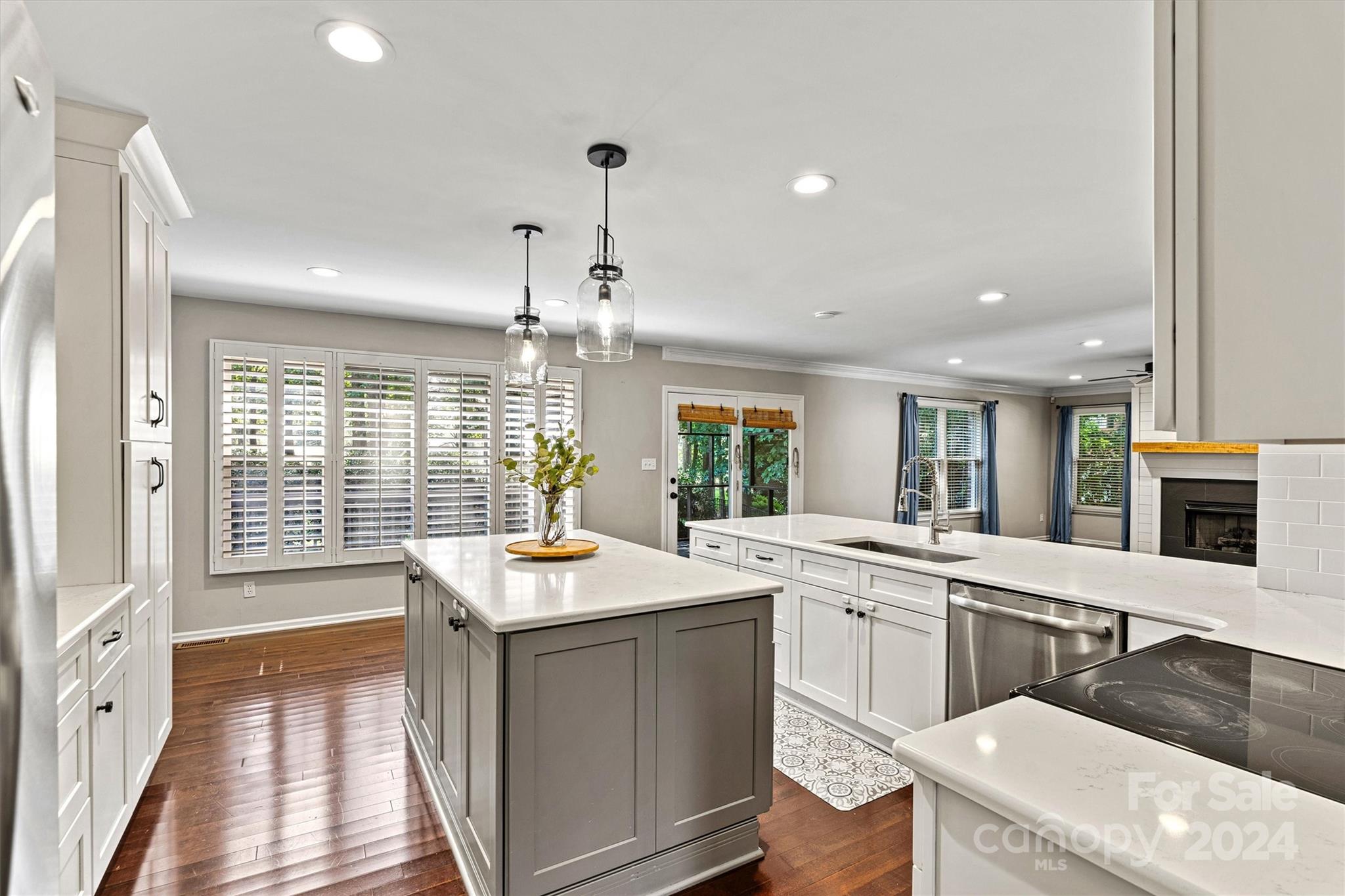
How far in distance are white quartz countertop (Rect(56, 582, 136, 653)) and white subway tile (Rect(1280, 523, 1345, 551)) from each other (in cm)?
347

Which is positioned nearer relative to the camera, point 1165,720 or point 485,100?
point 1165,720

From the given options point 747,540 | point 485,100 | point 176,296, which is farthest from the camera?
point 176,296

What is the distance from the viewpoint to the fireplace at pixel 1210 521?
5410mm

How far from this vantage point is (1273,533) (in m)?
2.07

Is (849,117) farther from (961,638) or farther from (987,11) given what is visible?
(961,638)

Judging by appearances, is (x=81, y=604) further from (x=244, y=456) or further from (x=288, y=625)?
(x=288, y=625)

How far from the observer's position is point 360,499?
16.1 feet

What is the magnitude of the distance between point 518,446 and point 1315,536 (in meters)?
4.81

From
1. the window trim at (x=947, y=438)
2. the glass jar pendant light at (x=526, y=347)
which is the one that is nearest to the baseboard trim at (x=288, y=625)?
the glass jar pendant light at (x=526, y=347)

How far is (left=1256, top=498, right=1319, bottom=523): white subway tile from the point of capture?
1980 mm

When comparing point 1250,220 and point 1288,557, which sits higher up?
point 1250,220

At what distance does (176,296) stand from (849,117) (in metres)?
4.58

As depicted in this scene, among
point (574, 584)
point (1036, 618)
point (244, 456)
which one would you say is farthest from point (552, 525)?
point (244, 456)

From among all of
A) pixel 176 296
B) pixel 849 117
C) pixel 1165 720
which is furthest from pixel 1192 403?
pixel 176 296
